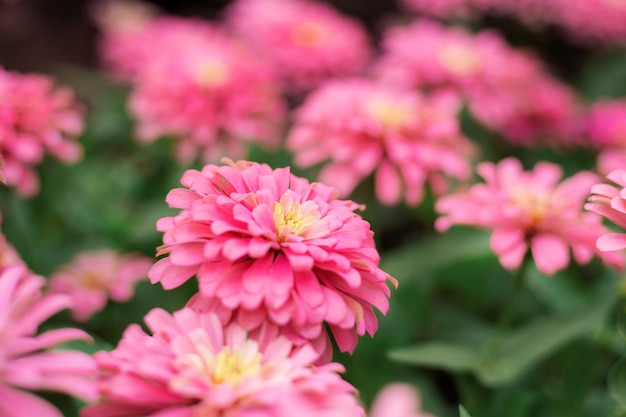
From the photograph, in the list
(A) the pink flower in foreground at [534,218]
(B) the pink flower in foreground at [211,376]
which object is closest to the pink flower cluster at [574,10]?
(A) the pink flower in foreground at [534,218]

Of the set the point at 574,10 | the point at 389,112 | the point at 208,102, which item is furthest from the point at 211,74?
the point at 574,10

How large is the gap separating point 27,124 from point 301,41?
0.63 m

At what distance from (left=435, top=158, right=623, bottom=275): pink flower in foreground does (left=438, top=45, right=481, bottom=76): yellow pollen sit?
42cm

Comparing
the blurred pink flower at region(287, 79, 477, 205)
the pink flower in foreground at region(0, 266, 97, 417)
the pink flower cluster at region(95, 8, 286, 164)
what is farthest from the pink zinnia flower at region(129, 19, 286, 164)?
the pink flower in foreground at region(0, 266, 97, 417)

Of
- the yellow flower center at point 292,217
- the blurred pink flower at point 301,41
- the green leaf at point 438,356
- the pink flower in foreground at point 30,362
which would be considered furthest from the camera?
the blurred pink flower at point 301,41

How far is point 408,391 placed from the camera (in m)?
0.35

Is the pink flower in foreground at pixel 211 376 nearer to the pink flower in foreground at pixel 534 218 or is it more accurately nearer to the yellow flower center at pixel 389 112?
the pink flower in foreground at pixel 534 218

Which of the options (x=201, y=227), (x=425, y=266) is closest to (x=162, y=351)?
(x=201, y=227)

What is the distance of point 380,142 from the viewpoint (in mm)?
795

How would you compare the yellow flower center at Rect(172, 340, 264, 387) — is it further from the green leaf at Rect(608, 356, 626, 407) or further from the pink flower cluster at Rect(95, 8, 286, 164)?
the pink flower cluster at Rect(95, 8, 286, 164)

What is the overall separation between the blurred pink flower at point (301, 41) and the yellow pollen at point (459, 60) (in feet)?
0.73

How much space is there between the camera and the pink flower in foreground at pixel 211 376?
348 mm

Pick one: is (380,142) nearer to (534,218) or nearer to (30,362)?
(534,218)

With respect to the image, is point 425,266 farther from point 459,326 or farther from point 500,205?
point 500,205
